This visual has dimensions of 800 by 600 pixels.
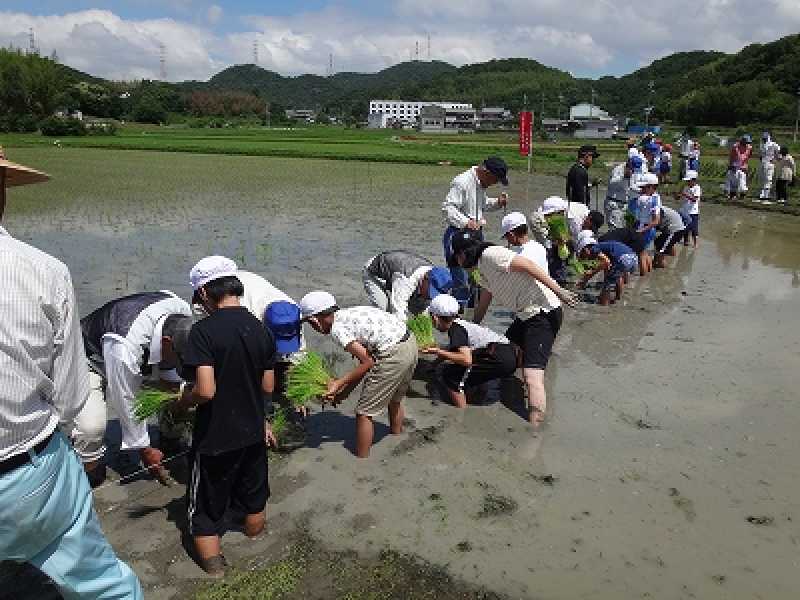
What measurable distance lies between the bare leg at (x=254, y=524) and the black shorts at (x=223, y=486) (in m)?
0.03

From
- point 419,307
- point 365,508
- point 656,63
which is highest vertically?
point 656,63

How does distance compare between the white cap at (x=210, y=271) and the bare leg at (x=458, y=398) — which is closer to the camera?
the white cap at (x=210, y=271)

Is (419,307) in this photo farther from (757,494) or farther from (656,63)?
(656,63)

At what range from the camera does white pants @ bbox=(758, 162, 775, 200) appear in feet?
55.6

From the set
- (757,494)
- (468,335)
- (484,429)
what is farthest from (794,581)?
(468,335)

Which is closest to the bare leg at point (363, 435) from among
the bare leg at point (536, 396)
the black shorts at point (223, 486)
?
the black shorts at point (223, 486)

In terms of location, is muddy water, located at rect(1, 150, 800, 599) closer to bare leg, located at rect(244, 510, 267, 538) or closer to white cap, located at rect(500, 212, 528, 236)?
bare leg, located at rect(244, 510, 267, 538)

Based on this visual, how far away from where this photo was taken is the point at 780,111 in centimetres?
5934

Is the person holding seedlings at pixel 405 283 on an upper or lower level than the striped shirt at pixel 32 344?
lower

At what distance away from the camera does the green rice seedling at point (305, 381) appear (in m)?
4.24

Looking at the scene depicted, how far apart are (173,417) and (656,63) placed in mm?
173242

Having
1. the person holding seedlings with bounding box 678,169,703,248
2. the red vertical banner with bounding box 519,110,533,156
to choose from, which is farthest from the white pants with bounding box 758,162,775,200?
the red vertical banner with bounding box 519,110,533,156

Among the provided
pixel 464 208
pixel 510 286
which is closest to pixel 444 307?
pixel 510 286

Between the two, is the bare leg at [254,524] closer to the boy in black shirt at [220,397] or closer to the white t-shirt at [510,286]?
the boy in black shirt at [220,397]
